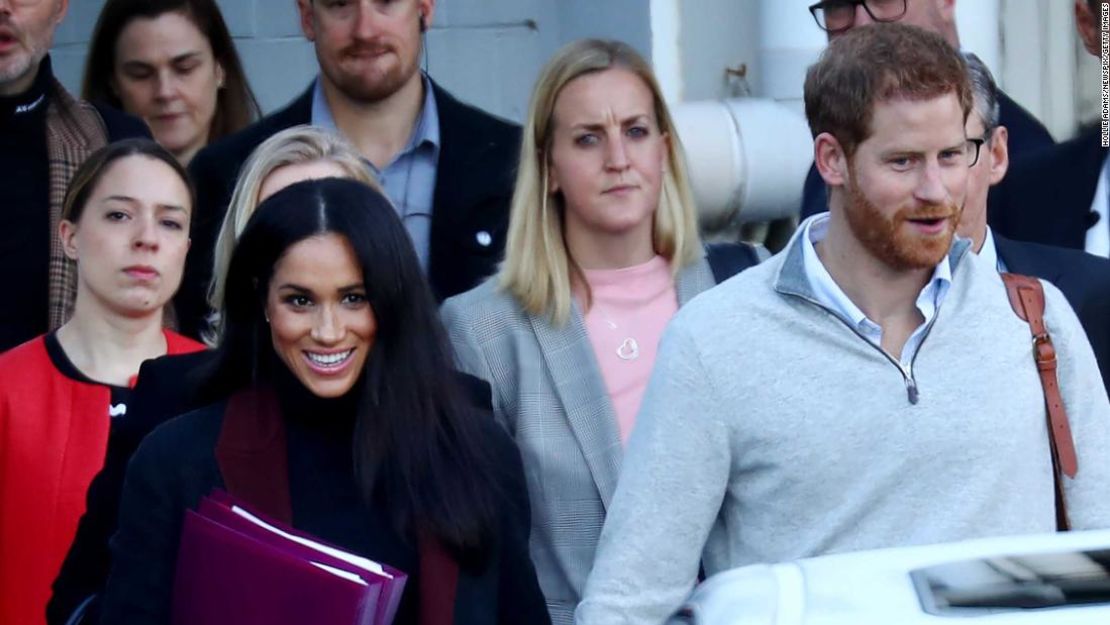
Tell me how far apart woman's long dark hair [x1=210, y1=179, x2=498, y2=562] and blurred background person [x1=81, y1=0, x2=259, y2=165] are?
2057 mm

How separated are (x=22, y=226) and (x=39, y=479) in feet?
2.69

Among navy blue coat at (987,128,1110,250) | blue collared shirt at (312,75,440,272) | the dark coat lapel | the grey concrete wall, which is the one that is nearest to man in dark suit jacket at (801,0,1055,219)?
navy blue coat at (987,128,1110,250)

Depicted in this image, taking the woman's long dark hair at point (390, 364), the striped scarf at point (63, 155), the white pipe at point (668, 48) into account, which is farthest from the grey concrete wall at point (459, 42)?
the woman's long dark hair at point (390, 364)

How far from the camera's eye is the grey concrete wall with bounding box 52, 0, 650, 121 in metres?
6.85

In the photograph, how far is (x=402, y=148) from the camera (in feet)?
15.7

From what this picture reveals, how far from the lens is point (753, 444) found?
296cm

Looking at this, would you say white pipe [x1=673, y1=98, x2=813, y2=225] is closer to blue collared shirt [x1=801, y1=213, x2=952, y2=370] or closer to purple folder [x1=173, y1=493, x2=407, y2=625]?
blue collared shirt [x1=801, y1=213, x2=952, y2=370]

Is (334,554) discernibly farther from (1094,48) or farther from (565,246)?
(1094,48)

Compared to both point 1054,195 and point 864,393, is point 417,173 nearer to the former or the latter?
point 1054,195

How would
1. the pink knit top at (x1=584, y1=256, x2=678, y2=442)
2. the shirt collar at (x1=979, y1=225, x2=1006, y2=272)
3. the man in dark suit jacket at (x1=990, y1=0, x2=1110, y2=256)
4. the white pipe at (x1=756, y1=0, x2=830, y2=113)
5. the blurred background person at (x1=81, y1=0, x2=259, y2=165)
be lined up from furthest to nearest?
the white pipe at (x1=756, y1=0, x2=830, y2=113), the blurred background person at (x1=81, y1=0, x2=259, y2=165), the man in dark suit jacket at (x1=990, y1=0, x2=1110, y2=256), the pink knit top at (x1=584, y1=256, x2=678, y2=442), the shirt collar at (x1=979, y1=225, x2=1006, y2=272)

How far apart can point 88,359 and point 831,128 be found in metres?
1.77

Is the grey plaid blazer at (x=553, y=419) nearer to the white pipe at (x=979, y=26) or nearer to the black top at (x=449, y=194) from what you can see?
the black top at (x=449, y=194)

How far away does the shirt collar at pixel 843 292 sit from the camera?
3018mm

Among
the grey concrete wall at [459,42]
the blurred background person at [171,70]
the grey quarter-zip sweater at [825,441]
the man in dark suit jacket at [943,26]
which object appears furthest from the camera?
the grey concrete wall at [459,42]
